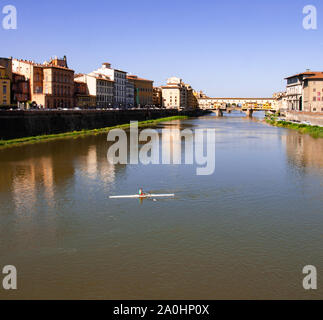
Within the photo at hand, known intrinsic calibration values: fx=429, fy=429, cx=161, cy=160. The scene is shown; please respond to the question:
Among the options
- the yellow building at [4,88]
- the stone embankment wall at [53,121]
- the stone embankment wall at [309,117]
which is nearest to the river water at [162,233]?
the stone embankment wall at [53,121]

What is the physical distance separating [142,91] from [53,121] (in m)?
81.2

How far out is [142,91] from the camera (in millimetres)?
127000

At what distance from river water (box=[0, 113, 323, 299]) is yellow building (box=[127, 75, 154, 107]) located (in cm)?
9745

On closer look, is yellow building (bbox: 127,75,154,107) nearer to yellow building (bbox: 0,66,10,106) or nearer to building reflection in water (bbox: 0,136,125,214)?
yellow building (bbox: 0,66,10,106)

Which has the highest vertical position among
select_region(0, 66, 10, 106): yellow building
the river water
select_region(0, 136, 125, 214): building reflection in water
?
select_region(0, 66, 10, 106): yellow building

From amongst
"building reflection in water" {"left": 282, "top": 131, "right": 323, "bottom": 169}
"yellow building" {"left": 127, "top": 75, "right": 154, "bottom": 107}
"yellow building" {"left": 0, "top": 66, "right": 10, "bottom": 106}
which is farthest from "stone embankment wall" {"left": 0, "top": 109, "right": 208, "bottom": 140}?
"yellow building" {"left": 127, "top": 75, "right": 154, "bottom": 107}

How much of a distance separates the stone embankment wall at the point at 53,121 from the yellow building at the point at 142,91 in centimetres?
4656

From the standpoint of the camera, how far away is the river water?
1027cm

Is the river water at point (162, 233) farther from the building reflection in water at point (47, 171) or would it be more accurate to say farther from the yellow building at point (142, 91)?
the yellow building at point (142, 91)

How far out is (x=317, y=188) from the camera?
2072 cm

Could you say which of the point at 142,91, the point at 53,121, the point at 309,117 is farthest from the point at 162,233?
the point at 142,91

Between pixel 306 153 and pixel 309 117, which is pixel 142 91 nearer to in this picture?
pixel 309 117

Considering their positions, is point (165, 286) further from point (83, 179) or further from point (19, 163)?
point (19, 163)
